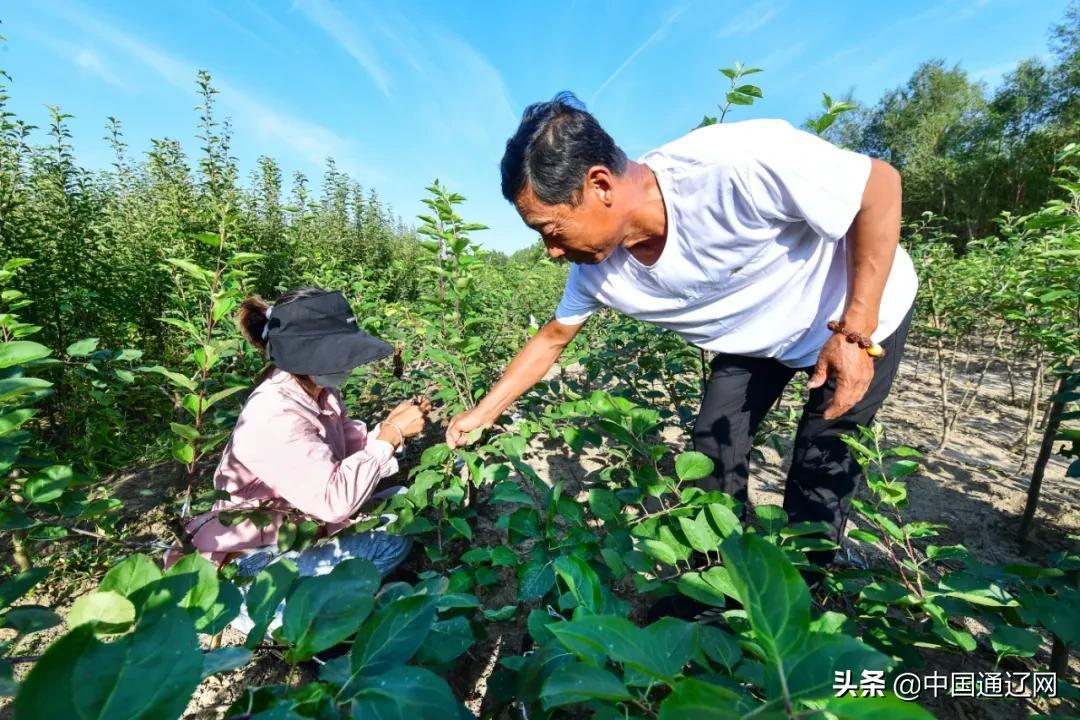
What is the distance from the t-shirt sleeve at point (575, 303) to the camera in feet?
6.55

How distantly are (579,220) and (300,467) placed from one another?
138 cm

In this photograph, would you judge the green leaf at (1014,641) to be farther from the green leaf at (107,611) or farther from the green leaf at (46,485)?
the green leaf at (46,485)

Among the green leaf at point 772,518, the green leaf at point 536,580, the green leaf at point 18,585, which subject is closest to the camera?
the green leaf at point 18,585

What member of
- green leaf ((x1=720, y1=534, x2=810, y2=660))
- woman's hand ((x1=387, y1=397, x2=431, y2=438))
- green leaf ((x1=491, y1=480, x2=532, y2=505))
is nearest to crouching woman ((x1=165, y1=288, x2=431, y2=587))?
woman's hand ((x1=387, y1=397, x2=431, y2=438))

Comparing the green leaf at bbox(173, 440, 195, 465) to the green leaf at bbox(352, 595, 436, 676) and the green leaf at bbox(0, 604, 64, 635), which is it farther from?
→ the green leaf at bbox(352, 595, 436, 676)

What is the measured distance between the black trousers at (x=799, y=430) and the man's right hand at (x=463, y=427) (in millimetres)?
921

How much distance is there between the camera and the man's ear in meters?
1.46

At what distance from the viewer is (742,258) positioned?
62.5 inches

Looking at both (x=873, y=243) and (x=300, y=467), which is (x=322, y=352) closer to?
(x=300, y=467)

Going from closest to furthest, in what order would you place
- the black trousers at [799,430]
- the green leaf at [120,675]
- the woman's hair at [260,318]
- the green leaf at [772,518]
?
the green leaf at [120,675], the green leaf at [772,518], the black trousers at [799,430], the woman's hair at [260,318]

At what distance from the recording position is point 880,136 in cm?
3281

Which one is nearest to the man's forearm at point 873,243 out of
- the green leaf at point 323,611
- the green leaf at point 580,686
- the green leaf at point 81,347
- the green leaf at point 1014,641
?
the green leaf at point 1014,641

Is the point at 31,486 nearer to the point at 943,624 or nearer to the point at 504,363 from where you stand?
the point at 943,624

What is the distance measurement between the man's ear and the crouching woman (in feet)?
3.59
